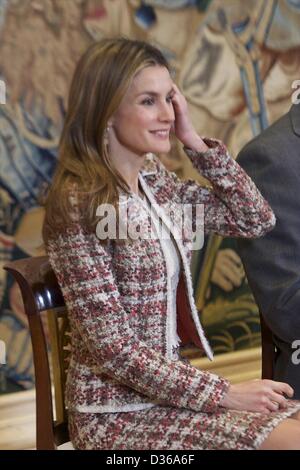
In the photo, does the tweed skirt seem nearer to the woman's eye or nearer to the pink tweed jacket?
the pink tweed jacket

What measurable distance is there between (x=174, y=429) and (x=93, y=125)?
70 centimetres

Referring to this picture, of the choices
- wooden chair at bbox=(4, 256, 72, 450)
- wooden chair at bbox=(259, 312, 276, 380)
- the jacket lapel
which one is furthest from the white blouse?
the jacket lapel

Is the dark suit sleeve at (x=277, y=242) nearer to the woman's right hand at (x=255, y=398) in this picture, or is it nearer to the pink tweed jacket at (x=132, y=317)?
the pink tweed jacket at (x=132, y=317)

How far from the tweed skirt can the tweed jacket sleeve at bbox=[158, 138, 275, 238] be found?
497 mm

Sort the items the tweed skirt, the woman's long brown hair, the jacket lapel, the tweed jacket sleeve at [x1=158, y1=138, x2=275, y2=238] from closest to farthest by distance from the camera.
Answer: the tweed skirt
the woman's long brown hair
the tweed jacket sleeve at [x1=158, y1=138, x2=275, y2=238]
the jacket lapel

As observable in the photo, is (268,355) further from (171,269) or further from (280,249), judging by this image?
(171,269)

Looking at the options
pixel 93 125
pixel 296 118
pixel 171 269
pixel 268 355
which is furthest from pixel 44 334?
pixel 296 118

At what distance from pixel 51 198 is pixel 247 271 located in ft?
2.22

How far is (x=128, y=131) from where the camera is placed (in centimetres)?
183

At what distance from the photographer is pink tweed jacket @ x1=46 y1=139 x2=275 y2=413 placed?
5.62 feet

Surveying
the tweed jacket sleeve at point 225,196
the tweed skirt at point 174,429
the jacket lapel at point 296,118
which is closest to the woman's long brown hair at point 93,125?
the tweed jacket sleeve at point 225,196

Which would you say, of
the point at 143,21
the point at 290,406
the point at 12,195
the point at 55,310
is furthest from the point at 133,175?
the point at 143,21
